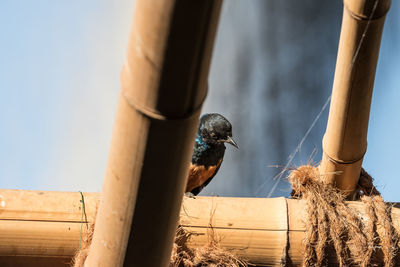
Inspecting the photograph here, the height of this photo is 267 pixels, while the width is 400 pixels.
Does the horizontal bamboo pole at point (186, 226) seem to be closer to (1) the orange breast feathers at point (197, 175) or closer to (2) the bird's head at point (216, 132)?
(1) the orange breast feathers at point (197, 175)

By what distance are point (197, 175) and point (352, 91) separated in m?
2.00

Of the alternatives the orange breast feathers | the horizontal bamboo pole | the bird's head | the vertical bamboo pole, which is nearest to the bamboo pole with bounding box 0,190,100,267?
the horizontal bamboo pole

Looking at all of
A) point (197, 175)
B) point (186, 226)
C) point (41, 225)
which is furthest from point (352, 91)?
point (197, 175)

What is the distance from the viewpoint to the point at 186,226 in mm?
3139

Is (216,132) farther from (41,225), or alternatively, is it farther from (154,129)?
(154,129)

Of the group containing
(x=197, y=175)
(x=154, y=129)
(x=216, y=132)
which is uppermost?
(x=154, y=129)

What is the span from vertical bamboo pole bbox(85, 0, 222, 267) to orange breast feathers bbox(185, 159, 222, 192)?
8.60ft

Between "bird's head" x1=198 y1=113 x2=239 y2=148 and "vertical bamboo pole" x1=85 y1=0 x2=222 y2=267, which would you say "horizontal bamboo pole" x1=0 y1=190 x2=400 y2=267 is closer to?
"vertical bamboo pole" x1=85 y1=0 x2=222 y2=267

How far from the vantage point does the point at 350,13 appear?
9.84 ft

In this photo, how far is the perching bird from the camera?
5.04m

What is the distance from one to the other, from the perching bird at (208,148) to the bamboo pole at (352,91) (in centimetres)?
153

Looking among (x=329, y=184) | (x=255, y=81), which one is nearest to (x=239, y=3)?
(x=255, y=81)

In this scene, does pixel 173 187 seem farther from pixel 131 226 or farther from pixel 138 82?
pixel 138 82

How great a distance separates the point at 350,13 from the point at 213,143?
235 centimetres
